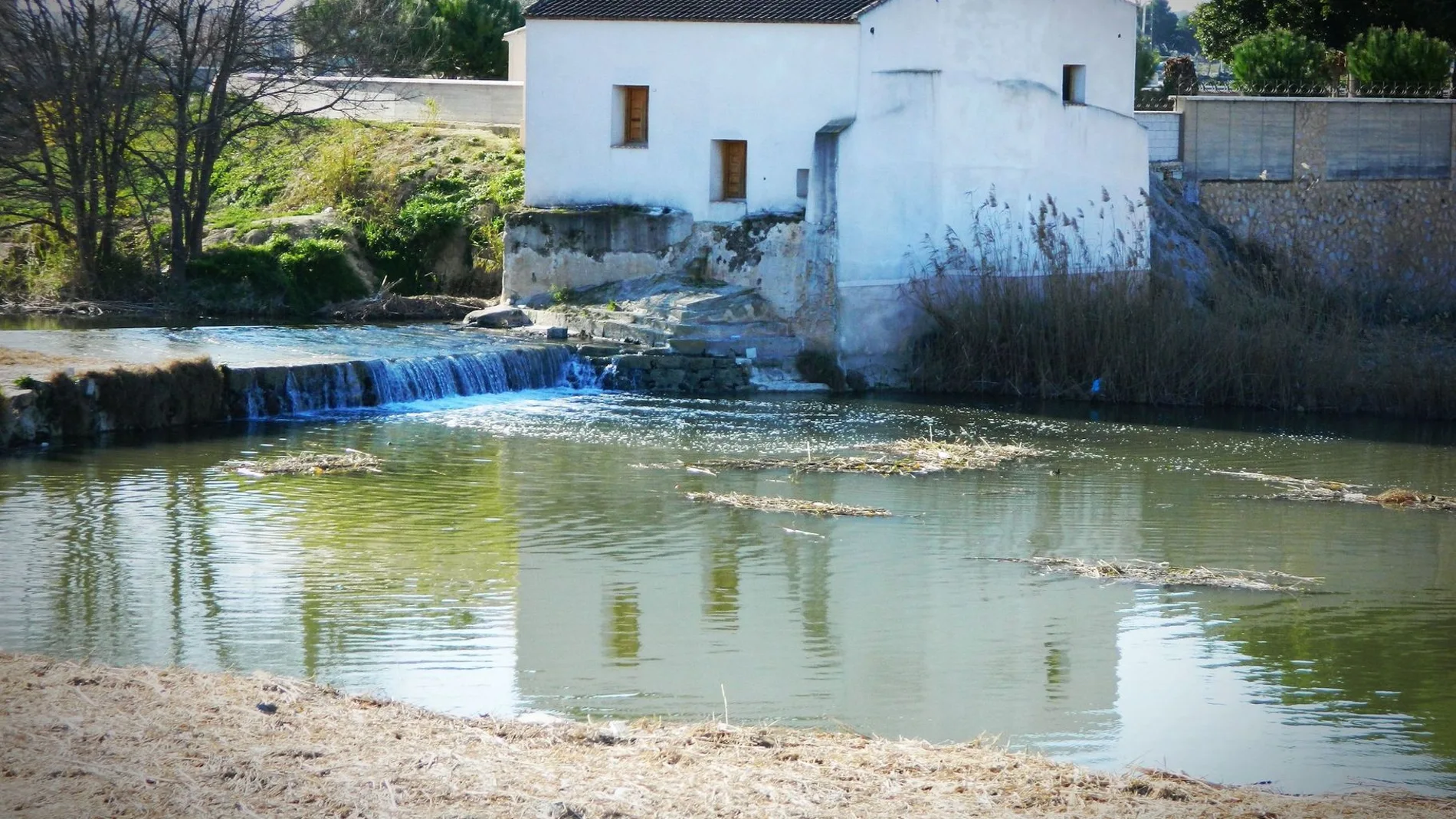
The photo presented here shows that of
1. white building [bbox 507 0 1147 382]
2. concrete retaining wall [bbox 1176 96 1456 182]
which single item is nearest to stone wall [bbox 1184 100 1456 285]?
concrete retaining wall [bbox 1176 96 1456 182]

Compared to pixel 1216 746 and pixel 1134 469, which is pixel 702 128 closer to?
pixel 1134 469

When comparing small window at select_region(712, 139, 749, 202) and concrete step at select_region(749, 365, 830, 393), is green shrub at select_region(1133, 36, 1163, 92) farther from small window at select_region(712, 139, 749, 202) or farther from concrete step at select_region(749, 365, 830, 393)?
concrete step at select_region(749, 365, 830, 393)

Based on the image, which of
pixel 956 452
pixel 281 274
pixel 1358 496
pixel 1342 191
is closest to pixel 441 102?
pixel 281 274

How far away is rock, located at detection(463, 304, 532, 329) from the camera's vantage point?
23781 millimetres

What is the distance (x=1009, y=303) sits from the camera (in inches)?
872

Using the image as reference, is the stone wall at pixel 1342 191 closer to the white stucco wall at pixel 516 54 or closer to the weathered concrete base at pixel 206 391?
the white stucco wall at pixel 516 54

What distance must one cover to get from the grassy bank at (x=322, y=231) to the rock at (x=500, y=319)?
262cm

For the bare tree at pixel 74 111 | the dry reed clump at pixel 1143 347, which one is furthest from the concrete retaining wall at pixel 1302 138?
the bare tree at pixel 74 111

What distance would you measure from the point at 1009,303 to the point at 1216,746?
1491 centimetres

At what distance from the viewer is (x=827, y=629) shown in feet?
31.9

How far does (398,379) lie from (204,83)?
988 centimetres

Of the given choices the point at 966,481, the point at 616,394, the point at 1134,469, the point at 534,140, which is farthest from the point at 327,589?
the point at 534,140

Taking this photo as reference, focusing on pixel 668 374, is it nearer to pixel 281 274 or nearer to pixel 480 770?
pixel 281 274

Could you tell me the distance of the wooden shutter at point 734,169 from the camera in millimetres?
24125
